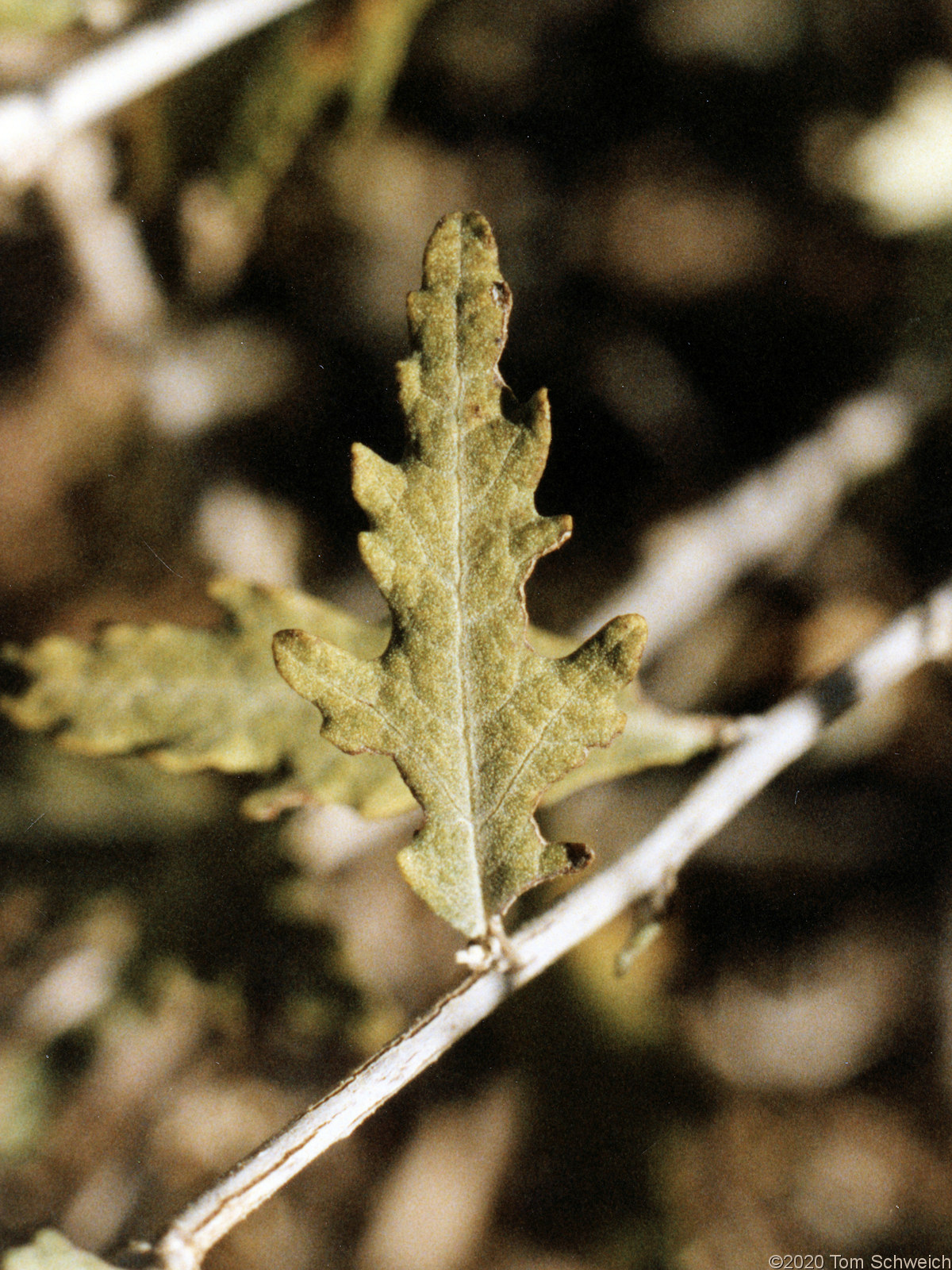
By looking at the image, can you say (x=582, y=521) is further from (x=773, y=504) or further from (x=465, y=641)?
(x=465, y=641)

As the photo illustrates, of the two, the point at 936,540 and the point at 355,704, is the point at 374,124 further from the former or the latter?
the point at 355,704

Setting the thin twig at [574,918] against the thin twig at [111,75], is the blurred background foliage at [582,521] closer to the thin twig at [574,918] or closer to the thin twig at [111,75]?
the thin twig at [111,75]

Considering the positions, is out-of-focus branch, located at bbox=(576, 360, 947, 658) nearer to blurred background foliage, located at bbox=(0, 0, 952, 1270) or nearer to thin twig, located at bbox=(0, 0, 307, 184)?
blurred background foliage, located at bbox=(0, 0, 952, 1270)

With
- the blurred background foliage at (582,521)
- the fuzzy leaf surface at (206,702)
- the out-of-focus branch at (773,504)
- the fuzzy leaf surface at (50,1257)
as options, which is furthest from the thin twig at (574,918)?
the blurred background foliage at (582,521)

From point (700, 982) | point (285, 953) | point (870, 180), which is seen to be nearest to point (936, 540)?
point (870, 180)

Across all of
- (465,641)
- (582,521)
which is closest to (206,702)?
(465,641)
